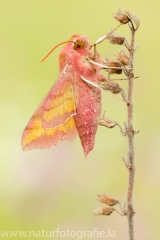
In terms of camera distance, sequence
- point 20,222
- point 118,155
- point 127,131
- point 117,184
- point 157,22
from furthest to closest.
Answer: point 157,22, point 118,155, point 117,184, point 20,222, point 127,131

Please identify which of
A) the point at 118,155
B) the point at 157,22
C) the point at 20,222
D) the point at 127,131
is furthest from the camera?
the point at 157,22

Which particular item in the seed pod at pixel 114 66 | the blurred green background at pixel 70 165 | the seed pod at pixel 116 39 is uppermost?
the seed pod at pixel 116 39

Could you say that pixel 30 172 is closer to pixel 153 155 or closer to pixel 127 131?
pixel 153 155

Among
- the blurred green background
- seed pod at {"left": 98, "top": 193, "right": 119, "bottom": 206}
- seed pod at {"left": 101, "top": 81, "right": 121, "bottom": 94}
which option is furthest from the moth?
the blurred green background

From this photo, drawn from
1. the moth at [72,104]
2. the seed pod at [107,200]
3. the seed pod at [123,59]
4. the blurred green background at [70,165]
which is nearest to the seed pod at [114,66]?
the seed pod at [123,59]

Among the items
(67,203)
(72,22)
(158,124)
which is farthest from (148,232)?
(72,22)

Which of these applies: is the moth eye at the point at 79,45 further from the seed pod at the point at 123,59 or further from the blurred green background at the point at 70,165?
the blurred green background at the point at 70,165

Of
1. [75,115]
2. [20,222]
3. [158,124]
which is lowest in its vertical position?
[20,222]

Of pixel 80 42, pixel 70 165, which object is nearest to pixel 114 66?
pixel 80 42
